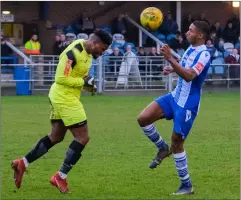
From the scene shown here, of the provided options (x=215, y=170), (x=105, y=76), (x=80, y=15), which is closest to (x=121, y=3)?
(x=80, y=15)

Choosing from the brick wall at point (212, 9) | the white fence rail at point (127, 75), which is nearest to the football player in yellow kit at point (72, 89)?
the white fence rail at point (127, 75)

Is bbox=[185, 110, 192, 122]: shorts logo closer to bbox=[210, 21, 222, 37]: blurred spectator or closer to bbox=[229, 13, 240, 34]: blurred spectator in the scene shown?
bbox=[210, 21, 222, 37]: blurred spectator

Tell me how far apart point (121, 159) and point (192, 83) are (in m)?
2.98

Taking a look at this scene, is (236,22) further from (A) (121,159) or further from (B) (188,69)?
(B) (188,69)

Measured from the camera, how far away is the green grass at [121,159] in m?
9.54

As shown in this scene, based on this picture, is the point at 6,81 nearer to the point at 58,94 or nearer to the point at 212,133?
the point at 212,133

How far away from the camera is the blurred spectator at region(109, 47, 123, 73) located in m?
29.1

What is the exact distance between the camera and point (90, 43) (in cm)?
955

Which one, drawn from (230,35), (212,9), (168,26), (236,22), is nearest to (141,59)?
(168,26)

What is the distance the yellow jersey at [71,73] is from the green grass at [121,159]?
117 centimetres

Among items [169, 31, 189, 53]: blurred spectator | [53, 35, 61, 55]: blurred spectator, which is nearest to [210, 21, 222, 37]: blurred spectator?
[169, 31, 189, 53]: blurred spectator

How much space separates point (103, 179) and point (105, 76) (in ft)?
60.4

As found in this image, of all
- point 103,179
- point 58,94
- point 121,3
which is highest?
point 121,3

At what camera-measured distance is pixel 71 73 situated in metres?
9.52
